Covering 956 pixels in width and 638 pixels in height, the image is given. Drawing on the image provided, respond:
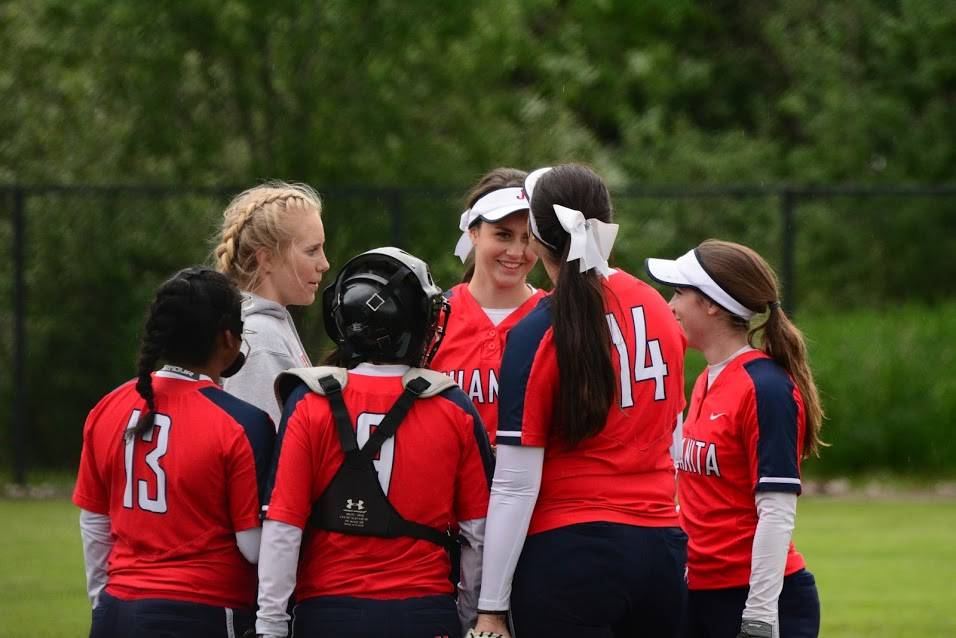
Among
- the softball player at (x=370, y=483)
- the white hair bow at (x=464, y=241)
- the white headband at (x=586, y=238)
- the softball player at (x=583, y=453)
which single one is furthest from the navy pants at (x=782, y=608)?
the white hair bow at (x=464, y=241)

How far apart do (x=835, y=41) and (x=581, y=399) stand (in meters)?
18.6

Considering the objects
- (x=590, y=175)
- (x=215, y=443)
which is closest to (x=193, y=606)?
(x=215, y=443)

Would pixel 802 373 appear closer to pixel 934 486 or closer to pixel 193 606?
pixel 193 606

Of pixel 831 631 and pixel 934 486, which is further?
pixel 934 486

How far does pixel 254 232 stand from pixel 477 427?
3.54 feet

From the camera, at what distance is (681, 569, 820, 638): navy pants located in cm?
407

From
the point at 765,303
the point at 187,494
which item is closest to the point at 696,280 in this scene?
the point at 765,303

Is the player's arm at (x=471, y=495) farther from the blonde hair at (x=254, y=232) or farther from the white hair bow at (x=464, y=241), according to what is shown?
the white hair bow at (x=464, y=241)

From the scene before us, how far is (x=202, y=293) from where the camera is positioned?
12.1ft

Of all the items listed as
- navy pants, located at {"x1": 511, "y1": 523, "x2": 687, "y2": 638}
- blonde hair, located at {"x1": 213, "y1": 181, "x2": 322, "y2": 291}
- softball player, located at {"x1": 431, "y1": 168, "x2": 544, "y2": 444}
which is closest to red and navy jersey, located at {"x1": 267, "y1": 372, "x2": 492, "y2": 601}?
navy pants, located at {"x1": 511, "y1": 523, "x2": 687, "y2": 638}

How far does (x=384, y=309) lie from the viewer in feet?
11.6

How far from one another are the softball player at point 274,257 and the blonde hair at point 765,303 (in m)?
1.18

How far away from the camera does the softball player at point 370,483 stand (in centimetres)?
339

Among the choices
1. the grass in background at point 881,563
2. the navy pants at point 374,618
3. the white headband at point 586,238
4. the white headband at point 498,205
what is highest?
the white headband at point 498,205
